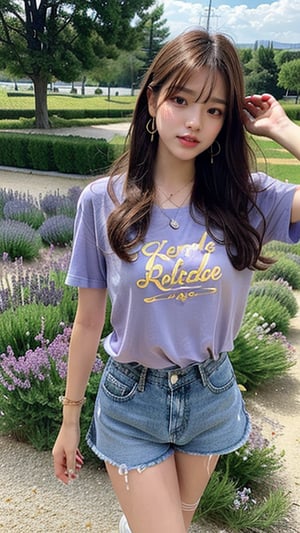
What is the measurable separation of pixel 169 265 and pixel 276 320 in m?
3.65

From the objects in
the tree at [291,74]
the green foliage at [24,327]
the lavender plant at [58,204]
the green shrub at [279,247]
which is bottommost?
the tree at [291,74]

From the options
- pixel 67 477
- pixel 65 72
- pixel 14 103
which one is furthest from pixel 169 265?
pixel 14 103

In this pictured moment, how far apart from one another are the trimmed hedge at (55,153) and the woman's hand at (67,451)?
1310cm

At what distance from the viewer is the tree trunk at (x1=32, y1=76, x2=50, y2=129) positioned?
26734 mm

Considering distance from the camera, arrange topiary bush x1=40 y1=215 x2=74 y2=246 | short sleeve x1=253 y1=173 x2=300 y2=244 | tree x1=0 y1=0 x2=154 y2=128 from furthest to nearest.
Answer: tree x1=0 y1=0 x2=154 y2=128 → topiary bush x1=40 y1=215 x2=74 y2=246 → short sleeve x1=253 y1=173 x2=300 y2=244

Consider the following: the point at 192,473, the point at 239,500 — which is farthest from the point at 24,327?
the point at 192,473

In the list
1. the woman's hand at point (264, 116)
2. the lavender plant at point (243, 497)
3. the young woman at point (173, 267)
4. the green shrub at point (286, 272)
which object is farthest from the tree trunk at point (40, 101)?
the young woman at point (173, 267)

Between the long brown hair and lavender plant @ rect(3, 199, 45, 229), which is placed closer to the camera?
the long brown hair

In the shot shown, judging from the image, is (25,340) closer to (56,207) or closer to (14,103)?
(56,207)

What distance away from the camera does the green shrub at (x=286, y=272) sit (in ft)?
20.9

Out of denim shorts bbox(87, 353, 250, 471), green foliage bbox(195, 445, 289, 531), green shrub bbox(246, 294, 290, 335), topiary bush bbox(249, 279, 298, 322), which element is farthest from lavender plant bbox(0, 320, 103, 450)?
topiary bush bbox(249, 279, 298, 322)

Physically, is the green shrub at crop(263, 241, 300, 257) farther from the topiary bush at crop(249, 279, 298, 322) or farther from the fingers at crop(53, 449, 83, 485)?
the fingers at crop(53, 449, 83, 485)

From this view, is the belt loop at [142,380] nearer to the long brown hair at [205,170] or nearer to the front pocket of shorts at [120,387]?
the front pocket of shorts at [120,387]

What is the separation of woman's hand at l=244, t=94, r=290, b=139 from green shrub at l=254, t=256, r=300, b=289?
472 centimetres
